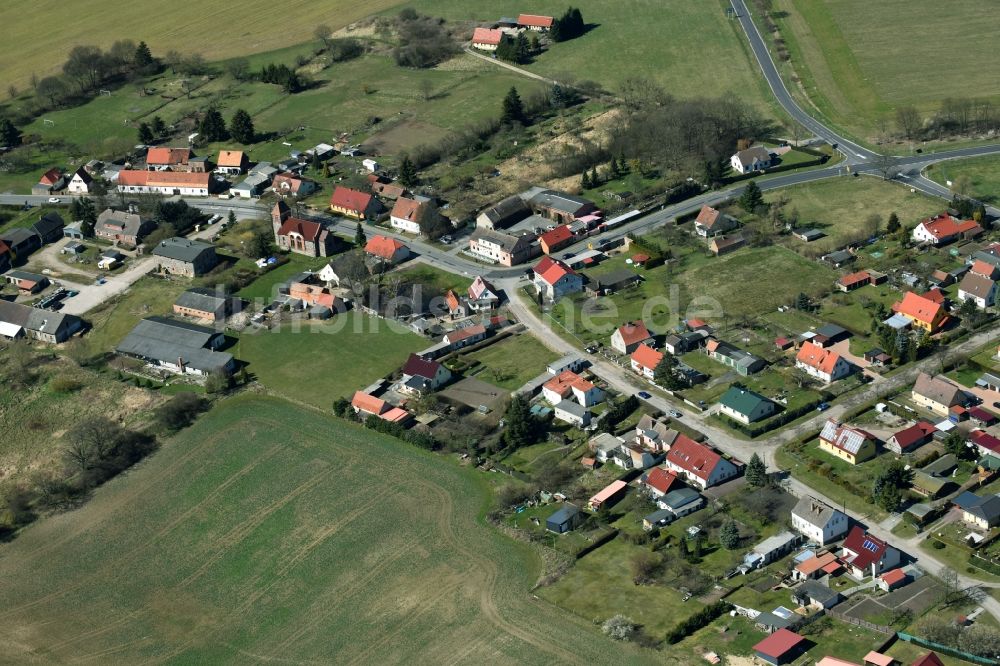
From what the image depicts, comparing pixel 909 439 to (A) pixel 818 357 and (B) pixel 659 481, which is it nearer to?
(A) pixel 818 357

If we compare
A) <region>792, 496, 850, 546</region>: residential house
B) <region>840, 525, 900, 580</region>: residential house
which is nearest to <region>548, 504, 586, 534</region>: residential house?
<region>792, 496, 850, 546</region>: residential house

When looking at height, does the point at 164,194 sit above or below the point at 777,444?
above

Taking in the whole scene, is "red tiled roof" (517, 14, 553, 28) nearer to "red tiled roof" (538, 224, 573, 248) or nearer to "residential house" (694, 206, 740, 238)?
"red tiled roof" (538, 224, 573, 248)

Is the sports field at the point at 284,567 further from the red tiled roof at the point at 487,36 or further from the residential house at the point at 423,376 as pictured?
the red tiled roof at the point at 487,36

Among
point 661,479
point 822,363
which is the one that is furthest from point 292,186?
point 661,479

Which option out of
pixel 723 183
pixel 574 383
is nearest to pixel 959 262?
pixel 723 183

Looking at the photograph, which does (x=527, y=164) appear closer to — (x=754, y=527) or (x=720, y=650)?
(x=754, y=527)

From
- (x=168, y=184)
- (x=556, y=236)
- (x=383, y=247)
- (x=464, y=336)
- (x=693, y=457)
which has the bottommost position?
(x=693, y=457)

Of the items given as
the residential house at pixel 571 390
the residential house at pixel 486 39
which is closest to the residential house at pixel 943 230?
the residential house at pixel 571 390
